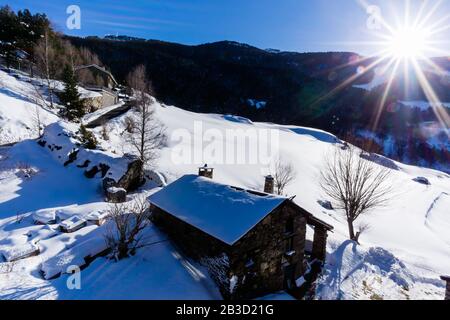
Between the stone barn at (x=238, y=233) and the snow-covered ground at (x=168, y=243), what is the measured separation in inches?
33.4

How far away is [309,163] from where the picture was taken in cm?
3928

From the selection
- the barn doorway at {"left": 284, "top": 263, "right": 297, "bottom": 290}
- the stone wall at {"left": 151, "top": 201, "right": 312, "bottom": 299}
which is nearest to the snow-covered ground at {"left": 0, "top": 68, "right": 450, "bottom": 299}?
the stone wall at {"left": 151, "top": 201, "right": 312, "bottom": 299}

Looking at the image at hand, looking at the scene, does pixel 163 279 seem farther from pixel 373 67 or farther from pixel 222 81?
pixel 373 67

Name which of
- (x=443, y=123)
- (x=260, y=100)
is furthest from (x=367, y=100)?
(x=260, y=100)

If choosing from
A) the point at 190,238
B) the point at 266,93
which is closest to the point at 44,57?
the point at 190,238

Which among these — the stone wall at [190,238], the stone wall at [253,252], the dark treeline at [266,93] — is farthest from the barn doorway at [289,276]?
the dark treeline at [266,93]

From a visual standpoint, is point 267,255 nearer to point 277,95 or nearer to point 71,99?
point 71,99

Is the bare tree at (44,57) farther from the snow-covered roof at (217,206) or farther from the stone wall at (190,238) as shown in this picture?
the snow-covered roof at (217,206)

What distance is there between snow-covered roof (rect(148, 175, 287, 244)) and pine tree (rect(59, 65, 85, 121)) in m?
22.6

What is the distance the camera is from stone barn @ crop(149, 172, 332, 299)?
10109 mm

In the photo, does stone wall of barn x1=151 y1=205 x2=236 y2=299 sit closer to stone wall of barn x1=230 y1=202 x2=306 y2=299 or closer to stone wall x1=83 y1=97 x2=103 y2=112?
stone wall of barn x1=230 y1=202 x2=306 y2=299

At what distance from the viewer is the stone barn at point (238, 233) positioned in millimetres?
10109
